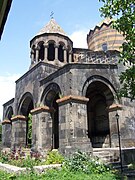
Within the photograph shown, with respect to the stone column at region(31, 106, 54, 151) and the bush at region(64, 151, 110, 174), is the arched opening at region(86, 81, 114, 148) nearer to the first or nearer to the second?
the stone column at region(31, 106, 54, 151)

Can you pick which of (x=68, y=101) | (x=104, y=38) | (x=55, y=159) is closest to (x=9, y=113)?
(x=68, y=101)

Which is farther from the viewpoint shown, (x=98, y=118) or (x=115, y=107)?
(x=98, y=118)

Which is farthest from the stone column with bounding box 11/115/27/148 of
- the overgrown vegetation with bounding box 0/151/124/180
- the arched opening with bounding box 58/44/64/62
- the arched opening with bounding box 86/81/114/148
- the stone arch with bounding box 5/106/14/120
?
→ the overgrown vegetation with bounding box 0/151/124/180

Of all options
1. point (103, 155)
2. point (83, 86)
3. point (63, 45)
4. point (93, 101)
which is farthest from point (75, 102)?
point (63, 45)

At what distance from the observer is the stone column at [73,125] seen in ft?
37.7

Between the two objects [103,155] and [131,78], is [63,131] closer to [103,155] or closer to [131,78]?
[103,155]

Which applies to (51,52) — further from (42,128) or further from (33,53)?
(42,128)

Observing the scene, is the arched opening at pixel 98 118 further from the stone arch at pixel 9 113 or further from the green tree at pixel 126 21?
the stone arch at pixel 9 113

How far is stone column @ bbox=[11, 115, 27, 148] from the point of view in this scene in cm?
1741

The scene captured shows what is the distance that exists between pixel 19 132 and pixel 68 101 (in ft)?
24.6

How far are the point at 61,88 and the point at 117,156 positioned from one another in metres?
5.23

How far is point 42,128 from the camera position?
1440cm

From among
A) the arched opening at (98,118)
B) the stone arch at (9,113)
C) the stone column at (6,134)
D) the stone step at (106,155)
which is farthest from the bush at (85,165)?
the stone arch at (9,113)

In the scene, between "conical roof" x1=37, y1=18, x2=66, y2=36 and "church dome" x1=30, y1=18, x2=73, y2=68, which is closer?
"church dome" x1=30, y1=18, x2=73, y2=68
